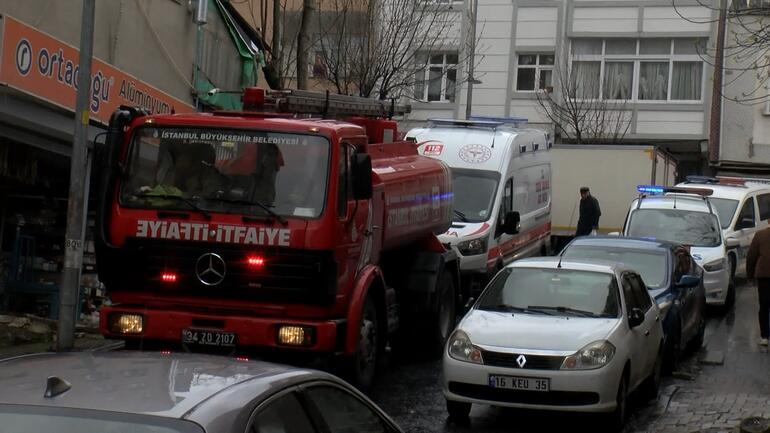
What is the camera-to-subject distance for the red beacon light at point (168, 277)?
10.3 m

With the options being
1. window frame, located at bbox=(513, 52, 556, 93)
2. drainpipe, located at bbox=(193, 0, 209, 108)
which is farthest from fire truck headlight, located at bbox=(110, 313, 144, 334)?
window frame, located at bbox=(513, 52, 556, 93)

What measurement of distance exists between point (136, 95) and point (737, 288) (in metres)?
12.7

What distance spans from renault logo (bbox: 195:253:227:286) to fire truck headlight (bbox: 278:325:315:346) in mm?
732

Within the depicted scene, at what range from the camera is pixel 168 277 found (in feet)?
33.8

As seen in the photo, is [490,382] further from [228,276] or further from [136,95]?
[136,95]

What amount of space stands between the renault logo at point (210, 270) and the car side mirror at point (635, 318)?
382 cm

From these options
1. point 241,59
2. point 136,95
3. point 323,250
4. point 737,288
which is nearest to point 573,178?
point 737,288

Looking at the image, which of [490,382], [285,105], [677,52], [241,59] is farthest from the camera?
[677,52]

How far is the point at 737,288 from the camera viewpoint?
72.9 feet

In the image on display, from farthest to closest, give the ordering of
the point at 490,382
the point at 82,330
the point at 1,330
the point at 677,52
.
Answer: the point at 677,52 < the point at 82,330 < the point at 1,330 < the point at 490,382

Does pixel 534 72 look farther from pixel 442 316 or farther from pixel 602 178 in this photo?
pixel 442 316

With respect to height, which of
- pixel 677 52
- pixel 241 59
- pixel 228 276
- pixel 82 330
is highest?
pixel 677 52

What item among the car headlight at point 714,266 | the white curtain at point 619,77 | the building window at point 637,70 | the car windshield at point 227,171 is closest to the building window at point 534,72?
the building window at point 637,70

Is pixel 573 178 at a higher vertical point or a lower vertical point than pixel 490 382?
higher
